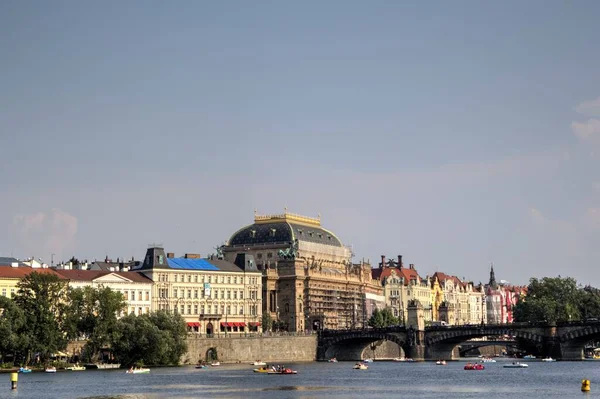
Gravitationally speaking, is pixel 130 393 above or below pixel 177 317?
below

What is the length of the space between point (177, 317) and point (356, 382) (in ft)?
150

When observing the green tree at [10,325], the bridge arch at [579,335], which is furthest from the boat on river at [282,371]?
the bridge arch at [579,335]

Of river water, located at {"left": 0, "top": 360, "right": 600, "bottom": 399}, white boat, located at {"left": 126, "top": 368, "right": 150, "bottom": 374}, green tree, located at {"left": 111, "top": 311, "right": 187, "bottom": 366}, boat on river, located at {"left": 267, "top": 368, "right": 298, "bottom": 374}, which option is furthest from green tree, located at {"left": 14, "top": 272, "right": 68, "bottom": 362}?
boat on river, located at {"left": 267, "top": 368, "right": 298, "bottom": 374}

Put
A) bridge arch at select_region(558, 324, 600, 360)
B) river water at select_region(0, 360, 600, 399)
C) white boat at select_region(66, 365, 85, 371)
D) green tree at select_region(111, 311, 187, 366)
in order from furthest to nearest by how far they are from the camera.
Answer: bridge arch at select_region(558, 324, 600, 360), green tree at select_region(111, 311, 187, 366), white boat at select_region(66, 365, 85, 371), river water at select_region(0, 360, 600, 399)

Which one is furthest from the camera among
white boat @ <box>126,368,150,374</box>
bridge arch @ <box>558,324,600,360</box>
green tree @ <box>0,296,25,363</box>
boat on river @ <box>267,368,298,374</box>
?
bridge arch @ <box>558,324,600,360</box>

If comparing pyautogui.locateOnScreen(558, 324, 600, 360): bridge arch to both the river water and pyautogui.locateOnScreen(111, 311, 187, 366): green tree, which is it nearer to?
the river water

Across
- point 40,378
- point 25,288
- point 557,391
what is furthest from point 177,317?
point 557,391

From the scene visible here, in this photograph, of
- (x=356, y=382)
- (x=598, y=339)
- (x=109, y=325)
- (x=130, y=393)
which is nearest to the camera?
(x=130, y=393)

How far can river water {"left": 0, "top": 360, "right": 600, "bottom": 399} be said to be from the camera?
12381cm

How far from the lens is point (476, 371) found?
175 m

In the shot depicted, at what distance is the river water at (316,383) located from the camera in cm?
12381

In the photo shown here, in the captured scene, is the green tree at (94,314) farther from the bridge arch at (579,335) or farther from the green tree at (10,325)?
the bridge arch at (579,335)

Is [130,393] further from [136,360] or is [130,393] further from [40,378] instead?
[136,360]

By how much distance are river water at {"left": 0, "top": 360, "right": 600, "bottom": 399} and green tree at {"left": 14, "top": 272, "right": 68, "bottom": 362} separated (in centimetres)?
533
